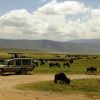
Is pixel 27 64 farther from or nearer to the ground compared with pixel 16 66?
farther from the ground

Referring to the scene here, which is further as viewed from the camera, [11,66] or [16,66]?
[16,66]

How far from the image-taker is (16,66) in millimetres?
39719

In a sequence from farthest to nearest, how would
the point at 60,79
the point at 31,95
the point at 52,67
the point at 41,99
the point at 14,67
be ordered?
the point at 52,67 → the point at 14,67 → the point at 60,79 → the point at 31,95 → the point at 41,99

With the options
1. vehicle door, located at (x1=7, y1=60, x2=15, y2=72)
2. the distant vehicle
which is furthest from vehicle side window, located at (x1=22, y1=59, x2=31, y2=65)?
vehicle door, located at (x1=7, y1=60, x2=15, y2=72)

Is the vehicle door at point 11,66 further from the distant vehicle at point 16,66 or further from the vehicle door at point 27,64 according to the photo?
the vehicle door at point 27,64

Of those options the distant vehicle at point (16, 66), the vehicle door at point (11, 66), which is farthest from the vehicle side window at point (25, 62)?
the vehicle door at point (11, 66)

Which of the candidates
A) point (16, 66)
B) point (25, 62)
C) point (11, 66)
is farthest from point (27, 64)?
Result: point (11, 66)

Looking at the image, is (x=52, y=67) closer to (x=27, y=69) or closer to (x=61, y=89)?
(x=27, y=69)

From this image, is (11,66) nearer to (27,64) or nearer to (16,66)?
(16,66)

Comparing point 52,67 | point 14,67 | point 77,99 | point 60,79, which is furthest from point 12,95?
point 52,67

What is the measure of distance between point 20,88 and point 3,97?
4.98m

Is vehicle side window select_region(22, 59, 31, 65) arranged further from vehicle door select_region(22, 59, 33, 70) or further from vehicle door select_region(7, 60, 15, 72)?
vehicle door select_region(7, 60, 15, 72)

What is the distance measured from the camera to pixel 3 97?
20.2 meters

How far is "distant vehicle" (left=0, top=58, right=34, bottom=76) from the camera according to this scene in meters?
38.9
